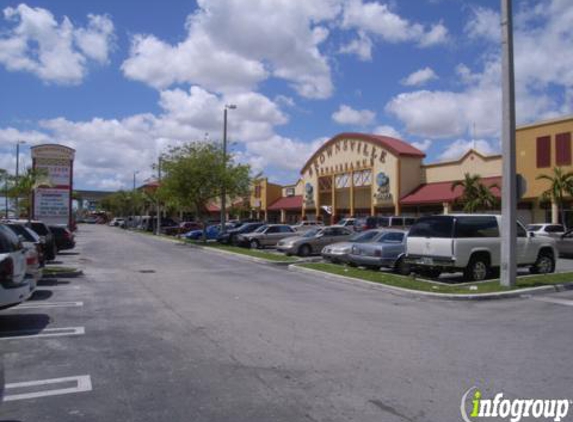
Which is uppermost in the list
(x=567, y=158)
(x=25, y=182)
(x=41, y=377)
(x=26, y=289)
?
(x=567, y=158)

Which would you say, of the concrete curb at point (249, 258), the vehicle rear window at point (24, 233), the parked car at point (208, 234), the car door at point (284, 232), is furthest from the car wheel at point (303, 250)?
the parked car at point (208, 234)

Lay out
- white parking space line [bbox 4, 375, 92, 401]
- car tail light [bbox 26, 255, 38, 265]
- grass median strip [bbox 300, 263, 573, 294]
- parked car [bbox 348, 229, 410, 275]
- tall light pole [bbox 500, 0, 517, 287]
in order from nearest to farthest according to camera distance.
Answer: white parking space line [bbox 4, 375, 92, 401] → car tail light [bbox 26, 255, 38, 265] → grass median strip [bbox 300, 263, 573, 294] → tall light pole [bbox 500, 0, 517, 287] → parked car [bbox 348, 229, 410, 275]

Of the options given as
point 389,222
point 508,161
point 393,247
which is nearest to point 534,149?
point 389,222

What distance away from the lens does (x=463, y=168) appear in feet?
144

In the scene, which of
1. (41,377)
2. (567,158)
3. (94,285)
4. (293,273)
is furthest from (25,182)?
(567,158)

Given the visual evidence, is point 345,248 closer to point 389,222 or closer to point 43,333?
point 43,333

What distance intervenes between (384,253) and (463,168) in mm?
28331

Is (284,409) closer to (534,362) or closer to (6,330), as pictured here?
(534,362)

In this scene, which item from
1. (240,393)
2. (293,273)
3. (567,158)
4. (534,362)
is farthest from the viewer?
(567,158)

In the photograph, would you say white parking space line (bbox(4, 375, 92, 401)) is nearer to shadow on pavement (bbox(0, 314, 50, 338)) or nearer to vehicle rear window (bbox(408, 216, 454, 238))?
shadow on pavement (bbox(0, 314, 50, 338))

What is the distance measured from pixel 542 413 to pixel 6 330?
7870 millimetres

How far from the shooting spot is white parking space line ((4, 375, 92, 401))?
221 inches

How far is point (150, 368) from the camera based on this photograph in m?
6.64

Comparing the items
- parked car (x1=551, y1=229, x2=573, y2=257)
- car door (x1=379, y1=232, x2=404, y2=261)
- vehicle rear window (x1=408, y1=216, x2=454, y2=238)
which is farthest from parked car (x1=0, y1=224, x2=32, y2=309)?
parked car (x1=551, y1=229, x2=573, y2=257)
